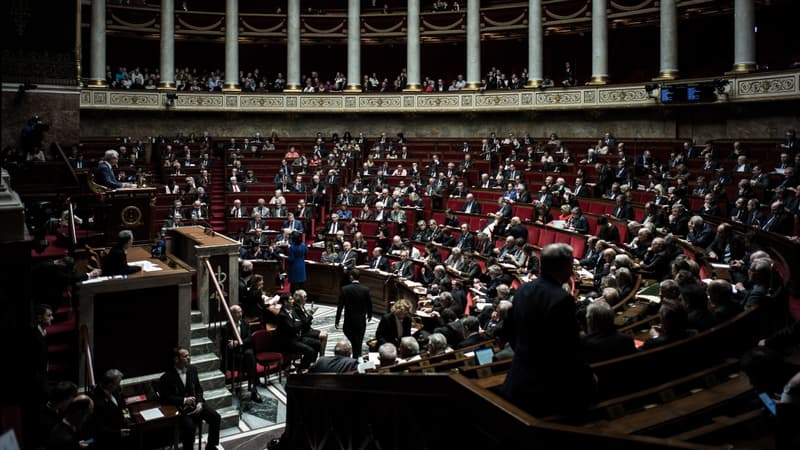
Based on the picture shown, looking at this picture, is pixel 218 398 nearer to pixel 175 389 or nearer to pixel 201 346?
pixel 201 346

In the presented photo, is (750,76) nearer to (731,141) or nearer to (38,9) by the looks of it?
(731,141)

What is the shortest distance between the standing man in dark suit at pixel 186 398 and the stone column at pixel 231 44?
1996cm

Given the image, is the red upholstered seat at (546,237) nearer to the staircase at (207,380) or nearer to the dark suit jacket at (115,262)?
the staircase at (207,380)

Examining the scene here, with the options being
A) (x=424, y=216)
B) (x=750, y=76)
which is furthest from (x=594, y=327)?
(x=750, y=76)

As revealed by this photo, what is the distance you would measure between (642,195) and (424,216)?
543 centimetres

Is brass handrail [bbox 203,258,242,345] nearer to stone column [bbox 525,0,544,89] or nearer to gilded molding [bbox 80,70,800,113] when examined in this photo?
gilded molding [bbox 80,70,800,113]

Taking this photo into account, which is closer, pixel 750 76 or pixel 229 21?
pixel 750 76

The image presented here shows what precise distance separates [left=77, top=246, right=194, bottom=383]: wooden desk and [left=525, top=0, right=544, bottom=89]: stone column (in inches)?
706

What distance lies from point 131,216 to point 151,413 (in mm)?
3832

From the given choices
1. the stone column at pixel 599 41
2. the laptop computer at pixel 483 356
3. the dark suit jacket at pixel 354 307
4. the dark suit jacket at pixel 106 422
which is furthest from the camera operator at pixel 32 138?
the stone column at pixel 599 41

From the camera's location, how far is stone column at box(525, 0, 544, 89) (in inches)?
934

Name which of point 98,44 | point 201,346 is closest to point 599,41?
point 98,44

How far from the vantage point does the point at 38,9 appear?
35.2 ft

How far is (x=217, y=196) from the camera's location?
65.7ft
